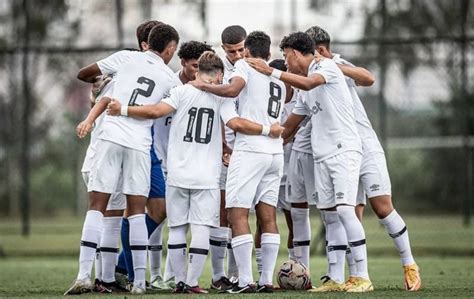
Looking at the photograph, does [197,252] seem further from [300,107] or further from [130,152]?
[300,107]

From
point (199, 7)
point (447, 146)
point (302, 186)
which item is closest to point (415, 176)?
point (447, 146)

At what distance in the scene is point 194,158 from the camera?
1036cm

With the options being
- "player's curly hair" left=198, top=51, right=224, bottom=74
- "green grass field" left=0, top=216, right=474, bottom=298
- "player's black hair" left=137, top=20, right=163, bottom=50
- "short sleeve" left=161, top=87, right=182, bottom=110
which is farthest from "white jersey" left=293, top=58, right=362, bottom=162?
"player's black hair" left=137, top=20, right=163, bottom=50

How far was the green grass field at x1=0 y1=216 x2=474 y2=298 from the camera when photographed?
11062 millimetres

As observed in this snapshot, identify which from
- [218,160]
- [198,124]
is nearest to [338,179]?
[218,160]

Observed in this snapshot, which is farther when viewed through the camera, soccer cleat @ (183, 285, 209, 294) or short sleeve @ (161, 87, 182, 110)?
short sleeve @ (161, 87, 182, 110)

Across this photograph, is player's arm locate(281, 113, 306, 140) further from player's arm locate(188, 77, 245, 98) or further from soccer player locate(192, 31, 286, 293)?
player's arm locate(188, 77, 245, 98)

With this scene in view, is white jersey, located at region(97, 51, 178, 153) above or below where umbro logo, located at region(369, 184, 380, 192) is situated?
above

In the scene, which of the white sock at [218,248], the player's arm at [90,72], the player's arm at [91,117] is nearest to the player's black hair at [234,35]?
the player's arm at [90,72]

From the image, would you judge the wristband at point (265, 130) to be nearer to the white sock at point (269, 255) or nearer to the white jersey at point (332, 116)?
the white jersey at point (332, 116)

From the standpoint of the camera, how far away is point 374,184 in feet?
36.0

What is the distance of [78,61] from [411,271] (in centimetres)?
1063

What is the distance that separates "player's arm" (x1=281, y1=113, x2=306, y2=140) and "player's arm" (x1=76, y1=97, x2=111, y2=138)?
5.68 feet

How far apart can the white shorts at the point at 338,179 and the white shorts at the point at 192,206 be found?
99 cm
